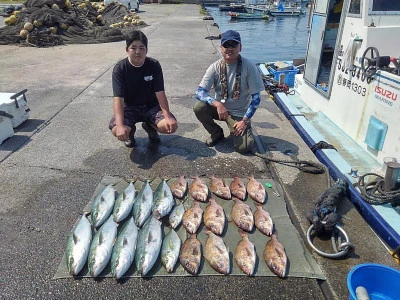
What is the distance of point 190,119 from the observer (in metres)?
5.59

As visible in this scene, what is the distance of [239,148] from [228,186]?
0.86 m

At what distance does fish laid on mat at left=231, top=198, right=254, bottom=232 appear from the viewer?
9.74 feet

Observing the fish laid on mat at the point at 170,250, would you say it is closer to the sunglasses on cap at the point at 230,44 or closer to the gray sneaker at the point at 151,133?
the gray sneaker at the point at 151,133

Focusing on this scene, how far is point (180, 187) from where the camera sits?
3.50m

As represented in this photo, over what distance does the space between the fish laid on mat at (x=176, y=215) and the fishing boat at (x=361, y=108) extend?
1.88 metres

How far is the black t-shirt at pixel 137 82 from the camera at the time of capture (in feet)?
13.3

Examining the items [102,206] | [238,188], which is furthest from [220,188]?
[102,206]

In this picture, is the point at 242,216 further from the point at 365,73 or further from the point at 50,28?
the point at 50,28

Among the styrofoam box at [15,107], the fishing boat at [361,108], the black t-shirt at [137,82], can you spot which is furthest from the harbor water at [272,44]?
the styrofoam box at [15,107]

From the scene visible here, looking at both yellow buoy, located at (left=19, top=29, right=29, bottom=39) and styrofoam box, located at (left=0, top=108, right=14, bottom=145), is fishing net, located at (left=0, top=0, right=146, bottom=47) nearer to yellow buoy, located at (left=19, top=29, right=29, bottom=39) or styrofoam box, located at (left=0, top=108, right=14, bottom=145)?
yellow buoy, located at (left=19, top=29, right=29, bottom=39)

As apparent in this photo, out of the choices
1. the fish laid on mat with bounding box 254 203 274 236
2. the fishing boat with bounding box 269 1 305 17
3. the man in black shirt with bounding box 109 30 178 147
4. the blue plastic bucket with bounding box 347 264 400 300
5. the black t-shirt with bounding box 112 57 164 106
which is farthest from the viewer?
the fishing boat with bounding box 269 1 305 17

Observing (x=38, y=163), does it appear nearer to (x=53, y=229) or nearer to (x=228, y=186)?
(x=53, y=229)

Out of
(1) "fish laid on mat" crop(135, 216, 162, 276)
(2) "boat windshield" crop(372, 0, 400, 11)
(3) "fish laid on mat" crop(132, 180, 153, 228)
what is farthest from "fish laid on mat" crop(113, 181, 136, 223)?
(2) "boat windshield" crop(372, 0, 400, 11)

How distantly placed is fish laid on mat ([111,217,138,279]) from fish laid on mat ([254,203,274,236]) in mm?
1157
